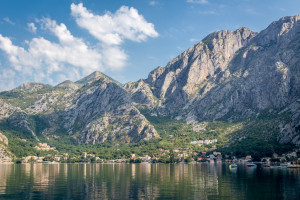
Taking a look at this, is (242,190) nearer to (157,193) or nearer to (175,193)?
(175,193)

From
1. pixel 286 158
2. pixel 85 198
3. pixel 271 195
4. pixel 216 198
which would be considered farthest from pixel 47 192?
pixel 286 158

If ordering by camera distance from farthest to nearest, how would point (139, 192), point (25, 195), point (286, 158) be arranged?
point (286, 158) < point (139, 192) < point (25, 195)

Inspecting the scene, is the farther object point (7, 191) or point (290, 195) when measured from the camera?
point (7, 191)

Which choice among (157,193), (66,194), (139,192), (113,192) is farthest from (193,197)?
(66,194)

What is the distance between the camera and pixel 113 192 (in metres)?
72.2

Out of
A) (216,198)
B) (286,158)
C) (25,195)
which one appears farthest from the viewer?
(286,158)

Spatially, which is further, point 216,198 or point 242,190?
point 242,190

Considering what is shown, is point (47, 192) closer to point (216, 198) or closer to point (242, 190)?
point (216, 198)

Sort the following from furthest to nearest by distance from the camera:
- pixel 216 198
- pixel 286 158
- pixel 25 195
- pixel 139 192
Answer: pixel 286 158
pixel 139 192
pixel 25 195
pixel 216 198

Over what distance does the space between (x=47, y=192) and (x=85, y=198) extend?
1527 cm

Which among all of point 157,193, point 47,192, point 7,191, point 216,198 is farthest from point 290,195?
point 7,191

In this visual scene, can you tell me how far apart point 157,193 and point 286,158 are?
14865 centimetres

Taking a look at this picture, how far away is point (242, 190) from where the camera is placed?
7362 centimetres

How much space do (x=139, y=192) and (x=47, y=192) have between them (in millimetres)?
24858
